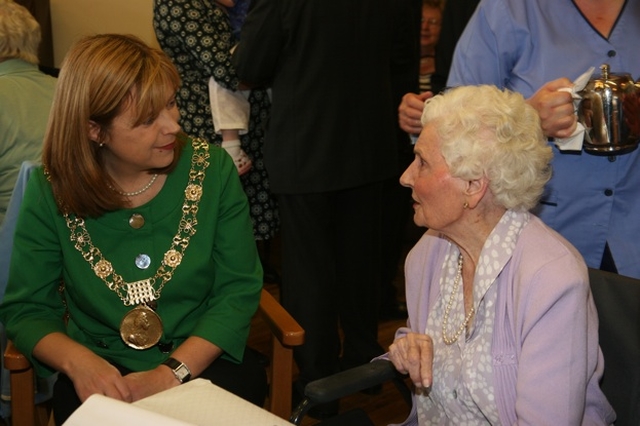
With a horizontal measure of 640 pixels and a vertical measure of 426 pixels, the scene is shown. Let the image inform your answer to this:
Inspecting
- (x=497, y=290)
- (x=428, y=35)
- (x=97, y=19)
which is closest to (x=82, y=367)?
(x=497, y=290)

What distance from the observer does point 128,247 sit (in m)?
2.33

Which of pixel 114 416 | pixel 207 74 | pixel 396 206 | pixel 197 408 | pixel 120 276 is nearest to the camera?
pixel 114 416

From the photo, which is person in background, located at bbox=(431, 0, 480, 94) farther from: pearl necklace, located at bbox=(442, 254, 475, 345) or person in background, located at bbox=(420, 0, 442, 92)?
person in background, located at bbox=(420, 0, 442, 92)

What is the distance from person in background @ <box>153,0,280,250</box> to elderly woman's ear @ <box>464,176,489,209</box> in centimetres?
180

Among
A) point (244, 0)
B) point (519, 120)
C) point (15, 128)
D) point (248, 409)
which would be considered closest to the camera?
point (248, 409)

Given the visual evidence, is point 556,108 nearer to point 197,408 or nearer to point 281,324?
point 281,324

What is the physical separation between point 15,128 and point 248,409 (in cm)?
203

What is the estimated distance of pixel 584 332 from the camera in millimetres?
1840

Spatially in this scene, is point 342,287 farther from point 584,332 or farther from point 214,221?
point 584,332

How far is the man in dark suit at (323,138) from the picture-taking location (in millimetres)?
3221

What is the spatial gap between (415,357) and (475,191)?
40 centimetres

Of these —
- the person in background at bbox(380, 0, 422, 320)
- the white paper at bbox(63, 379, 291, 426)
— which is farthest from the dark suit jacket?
the white paper at bbox(63, 379, 291, 426)

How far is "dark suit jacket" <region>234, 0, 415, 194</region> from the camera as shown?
319 centimetres

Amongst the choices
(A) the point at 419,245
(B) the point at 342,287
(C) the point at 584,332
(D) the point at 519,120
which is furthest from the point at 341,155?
(C) the point at 584,332
